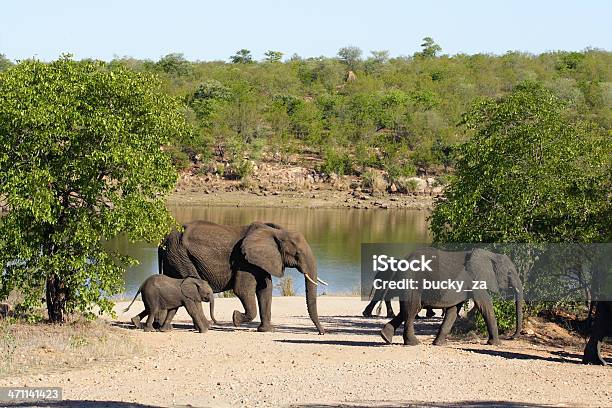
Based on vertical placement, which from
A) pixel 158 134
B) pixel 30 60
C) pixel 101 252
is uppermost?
pixel 30 60

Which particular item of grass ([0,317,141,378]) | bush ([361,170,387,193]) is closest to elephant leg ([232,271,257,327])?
grass ([0,317,141,378])

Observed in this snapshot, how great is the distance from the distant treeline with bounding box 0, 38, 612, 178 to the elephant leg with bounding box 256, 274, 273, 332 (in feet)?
149

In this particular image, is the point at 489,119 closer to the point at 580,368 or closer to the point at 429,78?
the point at 580,368

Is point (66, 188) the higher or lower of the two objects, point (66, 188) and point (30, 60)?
the lower

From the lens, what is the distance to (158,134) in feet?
67.2

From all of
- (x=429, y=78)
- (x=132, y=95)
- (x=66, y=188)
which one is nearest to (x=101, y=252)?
(x=66, y=188)

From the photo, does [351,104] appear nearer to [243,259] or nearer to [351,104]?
[351,104]

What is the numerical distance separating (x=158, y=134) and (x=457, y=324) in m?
7.36

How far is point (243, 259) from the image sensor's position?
21703 millimetres

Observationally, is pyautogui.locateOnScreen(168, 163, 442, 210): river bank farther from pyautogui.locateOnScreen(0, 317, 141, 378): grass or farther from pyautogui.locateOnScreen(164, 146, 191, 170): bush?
pyautogui.locateOnScreen(0, 317, 141, 378): grass

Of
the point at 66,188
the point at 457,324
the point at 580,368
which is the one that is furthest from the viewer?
the point at 457,324

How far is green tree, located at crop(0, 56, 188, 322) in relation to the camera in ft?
62.1

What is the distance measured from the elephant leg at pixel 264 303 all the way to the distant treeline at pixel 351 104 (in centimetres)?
4543

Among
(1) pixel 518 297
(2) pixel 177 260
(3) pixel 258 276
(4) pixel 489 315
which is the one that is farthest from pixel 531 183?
(2) pixel 177 260
